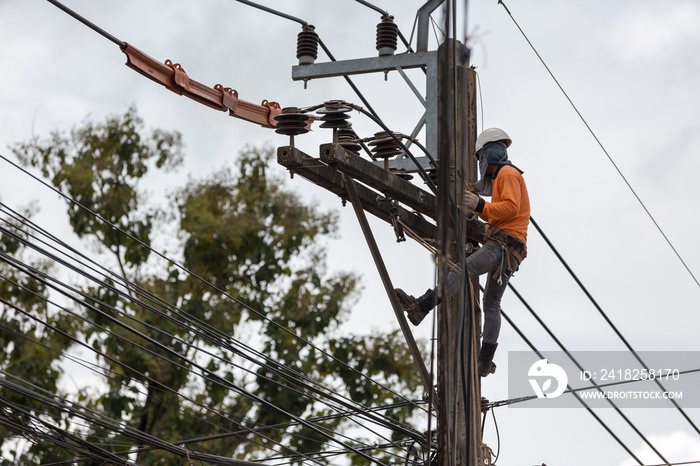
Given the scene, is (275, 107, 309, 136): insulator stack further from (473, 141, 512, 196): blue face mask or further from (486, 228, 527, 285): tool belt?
(486, 228, 527, 285): tool belt

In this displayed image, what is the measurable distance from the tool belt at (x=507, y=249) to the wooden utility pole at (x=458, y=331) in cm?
30

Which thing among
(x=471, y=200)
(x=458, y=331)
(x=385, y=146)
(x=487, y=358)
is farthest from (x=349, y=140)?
(x=458, y=331)

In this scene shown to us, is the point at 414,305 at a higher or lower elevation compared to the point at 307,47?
lower

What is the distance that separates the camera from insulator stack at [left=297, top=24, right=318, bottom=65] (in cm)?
789

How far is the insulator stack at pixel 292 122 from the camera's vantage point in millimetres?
6922

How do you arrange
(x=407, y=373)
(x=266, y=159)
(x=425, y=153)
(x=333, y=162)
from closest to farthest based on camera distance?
(x=333, y=162), (x=425, y=153), (x=407, y=373), (x=266, y=159)

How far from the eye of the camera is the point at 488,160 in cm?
759

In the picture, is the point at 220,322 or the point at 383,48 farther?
the point at 220,322

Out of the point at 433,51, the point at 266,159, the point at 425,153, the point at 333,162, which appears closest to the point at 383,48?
the point at 433,51

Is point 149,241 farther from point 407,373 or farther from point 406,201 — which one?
point 406,201

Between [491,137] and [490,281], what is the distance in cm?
108

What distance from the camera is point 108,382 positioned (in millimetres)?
17125

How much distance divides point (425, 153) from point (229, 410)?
11509mm

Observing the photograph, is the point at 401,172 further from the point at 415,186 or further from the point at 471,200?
the point at 471,200
